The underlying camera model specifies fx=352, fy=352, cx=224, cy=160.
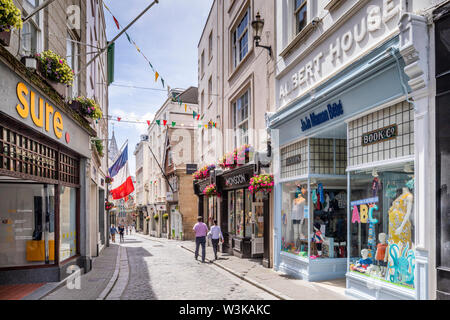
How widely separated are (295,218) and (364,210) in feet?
10.6

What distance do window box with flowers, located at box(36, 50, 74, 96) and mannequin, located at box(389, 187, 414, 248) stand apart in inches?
312

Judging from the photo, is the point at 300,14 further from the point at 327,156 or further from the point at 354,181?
the point at 354,181

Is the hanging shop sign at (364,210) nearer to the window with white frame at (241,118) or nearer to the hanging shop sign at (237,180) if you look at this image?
the hanging shop sign at (237,180)

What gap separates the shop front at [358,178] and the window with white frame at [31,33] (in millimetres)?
6803

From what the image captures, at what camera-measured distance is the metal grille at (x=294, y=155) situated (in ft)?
33.0

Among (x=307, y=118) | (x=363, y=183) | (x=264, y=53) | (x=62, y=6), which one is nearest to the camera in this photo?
(x=363, y=183)

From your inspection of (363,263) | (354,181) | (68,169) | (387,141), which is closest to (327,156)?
(354,181)

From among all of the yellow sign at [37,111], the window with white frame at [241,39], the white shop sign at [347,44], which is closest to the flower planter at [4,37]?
the yellow sign at [37,111]

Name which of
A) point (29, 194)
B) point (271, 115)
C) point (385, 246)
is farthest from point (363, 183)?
point (29, 194)

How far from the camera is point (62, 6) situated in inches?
419

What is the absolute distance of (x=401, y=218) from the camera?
637 centimetres
